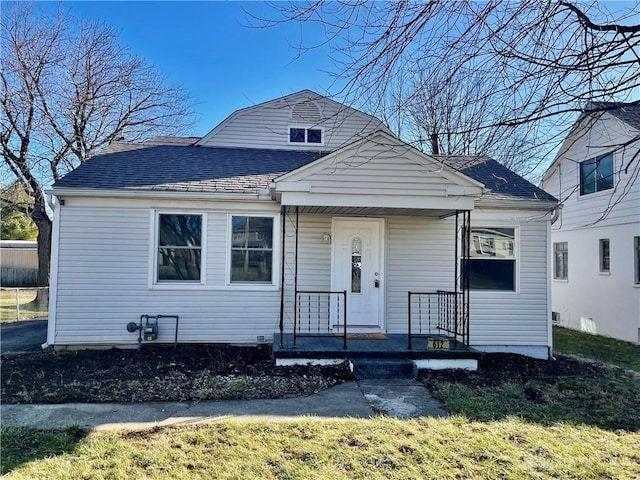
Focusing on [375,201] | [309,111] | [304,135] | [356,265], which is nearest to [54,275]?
[356,265]

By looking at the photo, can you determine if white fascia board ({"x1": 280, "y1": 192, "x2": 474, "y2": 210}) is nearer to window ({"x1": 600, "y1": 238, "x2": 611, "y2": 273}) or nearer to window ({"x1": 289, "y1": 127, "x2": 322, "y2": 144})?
window ({"x1": 289, "y1": 127, "x2": 322, "y2": 144})

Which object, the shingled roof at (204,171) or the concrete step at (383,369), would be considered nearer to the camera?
the concrete step at (383,369)

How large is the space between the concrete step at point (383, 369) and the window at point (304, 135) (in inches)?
228

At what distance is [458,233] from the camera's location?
8.16m

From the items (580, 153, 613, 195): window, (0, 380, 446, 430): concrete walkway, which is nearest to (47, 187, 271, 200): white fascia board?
(0, 380, 446, 430): concrete walkway

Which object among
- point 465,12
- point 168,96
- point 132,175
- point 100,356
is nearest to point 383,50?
point 465,12

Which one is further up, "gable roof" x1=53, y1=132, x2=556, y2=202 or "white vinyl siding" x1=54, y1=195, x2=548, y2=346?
"gable roof" x1=53, y1=132, x2=556, y2=202

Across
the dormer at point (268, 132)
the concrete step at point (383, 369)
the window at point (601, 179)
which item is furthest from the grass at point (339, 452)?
the window at point (601, 179)

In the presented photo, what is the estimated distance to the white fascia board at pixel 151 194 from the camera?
24.1 ft

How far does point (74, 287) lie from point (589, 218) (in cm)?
1309

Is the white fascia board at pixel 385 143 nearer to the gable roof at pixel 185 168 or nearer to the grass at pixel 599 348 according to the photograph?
the gable roof at pixel 185 168

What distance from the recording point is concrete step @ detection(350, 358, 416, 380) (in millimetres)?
6305

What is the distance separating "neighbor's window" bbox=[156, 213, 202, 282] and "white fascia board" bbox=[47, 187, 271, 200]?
390 millimetres

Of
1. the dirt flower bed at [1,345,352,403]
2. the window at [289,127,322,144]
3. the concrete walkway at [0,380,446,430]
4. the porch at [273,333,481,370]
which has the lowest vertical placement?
the concrete walkway at [0,380,446,430]
